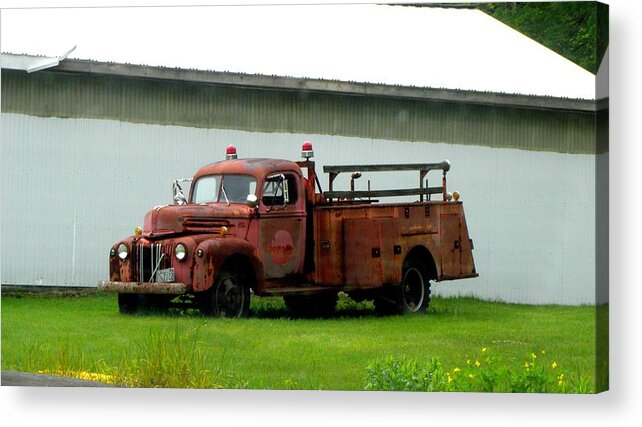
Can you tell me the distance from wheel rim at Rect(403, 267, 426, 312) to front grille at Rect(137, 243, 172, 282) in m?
2.16

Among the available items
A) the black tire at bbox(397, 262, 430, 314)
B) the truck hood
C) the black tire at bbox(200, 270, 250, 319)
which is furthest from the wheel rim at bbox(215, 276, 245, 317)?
the black tire at bbox(397, 262, 430, 314)

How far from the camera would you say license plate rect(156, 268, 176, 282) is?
46.9 ft

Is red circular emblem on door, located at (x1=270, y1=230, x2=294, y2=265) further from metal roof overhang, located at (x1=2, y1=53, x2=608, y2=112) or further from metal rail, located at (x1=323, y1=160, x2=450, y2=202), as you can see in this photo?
metal roof overhang, located at (x1=2, y1=53, x2=608, y2=112)

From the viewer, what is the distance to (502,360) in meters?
13.6

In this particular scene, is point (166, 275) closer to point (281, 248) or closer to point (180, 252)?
point (180, 252)

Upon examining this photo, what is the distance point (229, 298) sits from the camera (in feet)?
47.1

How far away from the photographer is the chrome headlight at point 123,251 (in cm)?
1452

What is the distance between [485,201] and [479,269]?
618 millimetres

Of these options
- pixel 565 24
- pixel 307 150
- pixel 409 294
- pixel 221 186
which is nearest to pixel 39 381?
pixel 221 186

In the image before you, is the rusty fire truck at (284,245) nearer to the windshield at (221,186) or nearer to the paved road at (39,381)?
the windshield at (221,186)

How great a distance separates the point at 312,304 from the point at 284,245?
602 mm

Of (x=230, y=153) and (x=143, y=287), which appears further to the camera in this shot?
(x=230, y=153)

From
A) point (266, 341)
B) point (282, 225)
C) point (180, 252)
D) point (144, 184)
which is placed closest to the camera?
point (266, 341)

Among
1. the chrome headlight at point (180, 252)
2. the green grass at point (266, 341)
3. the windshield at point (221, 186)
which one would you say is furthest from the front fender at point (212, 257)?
the windshield at point (221, 186)
